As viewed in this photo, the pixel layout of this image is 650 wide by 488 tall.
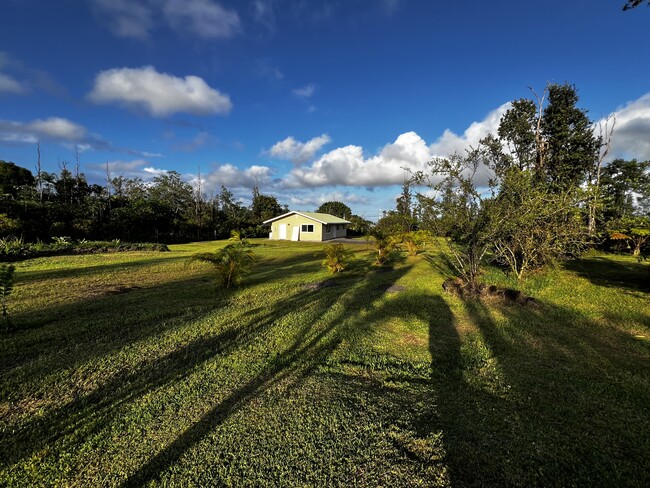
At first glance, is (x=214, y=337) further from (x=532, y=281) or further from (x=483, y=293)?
(x=532, y=281)

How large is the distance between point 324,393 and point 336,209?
6757 centimetres

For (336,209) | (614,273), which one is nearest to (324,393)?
(614,273)

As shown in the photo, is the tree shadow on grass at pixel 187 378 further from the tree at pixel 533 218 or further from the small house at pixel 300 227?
the small house at pixel 300 227

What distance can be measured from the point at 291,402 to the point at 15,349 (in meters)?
4.80

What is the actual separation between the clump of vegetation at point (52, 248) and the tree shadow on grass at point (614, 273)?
23.1 m

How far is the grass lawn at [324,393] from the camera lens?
2422mm

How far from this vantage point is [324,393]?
11.5ft

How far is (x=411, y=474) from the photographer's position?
235 centimetres

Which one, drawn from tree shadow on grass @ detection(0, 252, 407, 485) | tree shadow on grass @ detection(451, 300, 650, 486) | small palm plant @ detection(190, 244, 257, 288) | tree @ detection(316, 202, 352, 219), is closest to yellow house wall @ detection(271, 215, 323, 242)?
small palm plant @ detection(190, 244, 257, 288)

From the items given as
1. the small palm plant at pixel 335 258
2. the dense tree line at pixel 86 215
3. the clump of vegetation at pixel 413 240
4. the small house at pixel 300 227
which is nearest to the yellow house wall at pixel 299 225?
the small house at pixel 300 227

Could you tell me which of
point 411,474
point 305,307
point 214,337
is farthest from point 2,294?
point 411,474

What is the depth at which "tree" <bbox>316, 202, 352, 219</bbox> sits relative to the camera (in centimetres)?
6781

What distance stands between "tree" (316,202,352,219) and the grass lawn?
59443mm

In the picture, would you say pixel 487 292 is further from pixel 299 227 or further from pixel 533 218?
pixel 299 227
